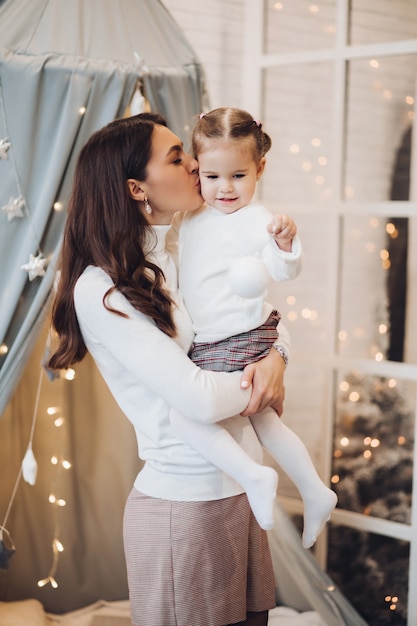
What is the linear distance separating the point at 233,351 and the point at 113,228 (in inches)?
13.9

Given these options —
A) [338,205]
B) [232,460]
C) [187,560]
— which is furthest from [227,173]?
[338,205]

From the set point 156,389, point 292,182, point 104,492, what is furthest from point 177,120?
point 104,492

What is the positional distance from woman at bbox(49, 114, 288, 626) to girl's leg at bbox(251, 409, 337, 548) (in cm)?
4

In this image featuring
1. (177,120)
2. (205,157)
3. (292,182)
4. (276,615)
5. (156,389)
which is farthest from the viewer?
(292,182)

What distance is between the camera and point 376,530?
2520mm

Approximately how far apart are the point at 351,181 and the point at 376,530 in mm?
1151

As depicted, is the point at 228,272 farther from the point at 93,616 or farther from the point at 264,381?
the point at 93,616

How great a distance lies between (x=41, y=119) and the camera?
1959mm

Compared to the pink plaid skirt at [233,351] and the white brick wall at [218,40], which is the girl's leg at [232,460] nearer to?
the pink plaid skirt at [233,351]

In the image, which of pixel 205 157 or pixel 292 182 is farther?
pixel 292 182

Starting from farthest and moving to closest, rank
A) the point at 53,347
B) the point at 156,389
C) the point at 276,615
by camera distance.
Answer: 1. the point at 276,615
2. the point at 53,347
3. the point at 156,389

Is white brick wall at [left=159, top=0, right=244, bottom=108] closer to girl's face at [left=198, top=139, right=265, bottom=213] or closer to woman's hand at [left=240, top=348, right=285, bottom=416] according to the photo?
girl's face at [left=198, top=139, right=265, bottom=213]

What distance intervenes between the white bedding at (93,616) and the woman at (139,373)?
81 cm

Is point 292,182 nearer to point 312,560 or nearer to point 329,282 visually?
point 329,282
